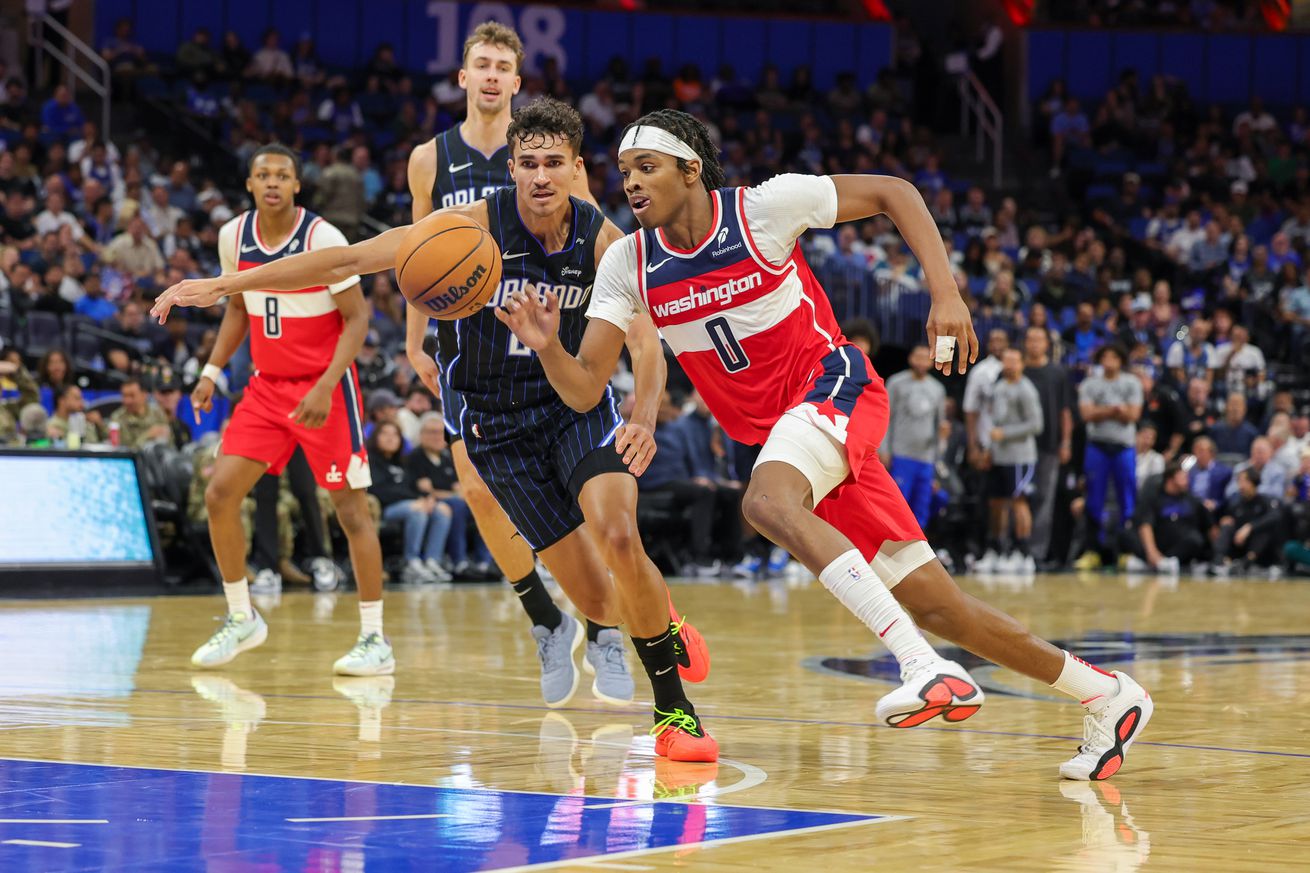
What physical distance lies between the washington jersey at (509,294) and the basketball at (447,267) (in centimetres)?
43

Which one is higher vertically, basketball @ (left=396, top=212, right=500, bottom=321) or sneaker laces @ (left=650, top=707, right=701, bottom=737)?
basketball @ (left=396, top=212, right=500, bottom=321)

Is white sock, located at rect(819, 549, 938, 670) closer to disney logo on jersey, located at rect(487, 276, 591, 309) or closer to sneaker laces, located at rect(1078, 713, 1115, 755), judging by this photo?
sneaker laces, located at rect(1078, 713, 1115, 755)

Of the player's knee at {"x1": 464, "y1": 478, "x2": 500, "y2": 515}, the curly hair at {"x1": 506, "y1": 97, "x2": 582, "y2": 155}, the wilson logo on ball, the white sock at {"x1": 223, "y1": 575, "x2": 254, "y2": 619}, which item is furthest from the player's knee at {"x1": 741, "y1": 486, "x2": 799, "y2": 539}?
the white sock at {"x1": 223, "y1": 575, "x2": 254, "y2": 619}

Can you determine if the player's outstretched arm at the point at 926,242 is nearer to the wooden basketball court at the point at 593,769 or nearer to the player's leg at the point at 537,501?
the wooden basketball court at the point at 593,769

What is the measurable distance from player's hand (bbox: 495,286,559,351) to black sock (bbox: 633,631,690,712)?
1078 millimetres

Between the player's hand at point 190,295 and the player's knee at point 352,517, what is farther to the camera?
the player's knee at point 352,517

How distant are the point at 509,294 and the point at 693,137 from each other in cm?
97

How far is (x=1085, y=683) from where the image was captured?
495 cm

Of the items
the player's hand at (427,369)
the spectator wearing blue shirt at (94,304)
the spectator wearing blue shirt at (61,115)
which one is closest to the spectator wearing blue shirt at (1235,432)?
the spectator wearing blue shirt at (94,304)

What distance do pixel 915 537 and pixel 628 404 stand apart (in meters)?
10.9

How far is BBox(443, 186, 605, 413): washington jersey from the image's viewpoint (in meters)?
5.89

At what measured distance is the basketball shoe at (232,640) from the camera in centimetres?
761

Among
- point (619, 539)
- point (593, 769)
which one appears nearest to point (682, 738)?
point (593, 769)

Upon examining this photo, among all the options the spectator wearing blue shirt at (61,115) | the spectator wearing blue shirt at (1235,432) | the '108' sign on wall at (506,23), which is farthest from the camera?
the '108' sign on wall at (506,23)
